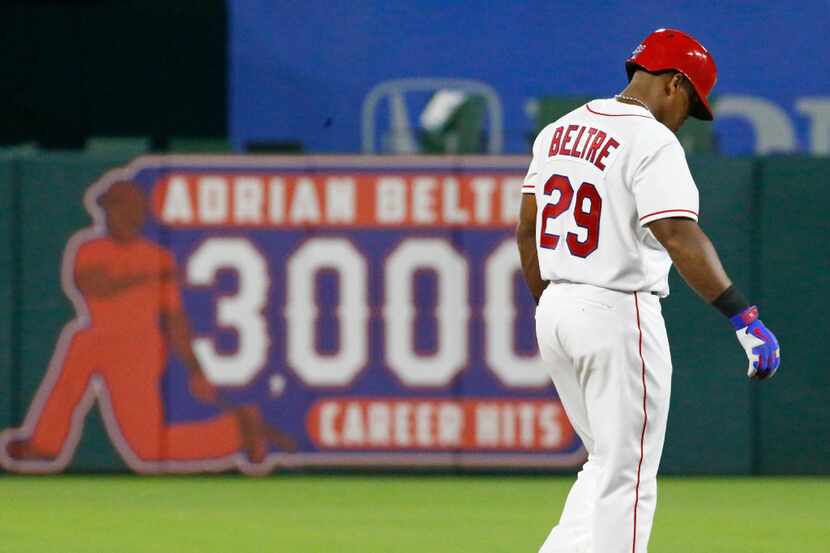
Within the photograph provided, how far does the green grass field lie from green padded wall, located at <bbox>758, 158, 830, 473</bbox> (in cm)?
43

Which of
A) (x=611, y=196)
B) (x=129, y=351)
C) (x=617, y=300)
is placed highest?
(x=611, y=196)

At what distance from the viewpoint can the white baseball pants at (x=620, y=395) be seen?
551 centimetres

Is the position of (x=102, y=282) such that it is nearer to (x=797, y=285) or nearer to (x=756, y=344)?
(x=797, y=285)

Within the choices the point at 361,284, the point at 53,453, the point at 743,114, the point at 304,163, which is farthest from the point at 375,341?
the point at 743,114

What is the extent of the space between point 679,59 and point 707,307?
426 centimetres


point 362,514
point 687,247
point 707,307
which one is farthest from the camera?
point 707,307

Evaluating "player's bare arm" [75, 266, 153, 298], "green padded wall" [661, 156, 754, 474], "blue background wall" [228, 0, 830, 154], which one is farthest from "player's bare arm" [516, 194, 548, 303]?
"blue background wall" [228, 0, 830, 154]

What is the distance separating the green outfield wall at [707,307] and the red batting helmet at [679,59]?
162 inches

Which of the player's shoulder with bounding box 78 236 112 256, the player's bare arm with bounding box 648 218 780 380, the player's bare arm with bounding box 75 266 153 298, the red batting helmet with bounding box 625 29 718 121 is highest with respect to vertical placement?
the red batting helmet with bounding box 625 29 718 121

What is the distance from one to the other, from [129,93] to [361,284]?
23.2ft

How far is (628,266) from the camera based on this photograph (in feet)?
18.2

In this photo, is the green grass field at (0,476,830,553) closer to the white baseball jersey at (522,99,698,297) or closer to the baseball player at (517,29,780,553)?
the baseball player at (517,29,780,553)

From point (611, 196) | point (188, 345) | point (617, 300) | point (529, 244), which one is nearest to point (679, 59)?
point (611, 196)

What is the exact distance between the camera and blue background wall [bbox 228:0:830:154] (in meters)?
16.1
